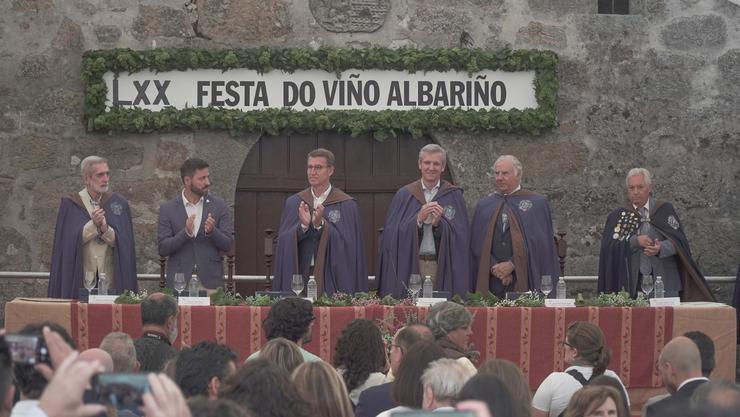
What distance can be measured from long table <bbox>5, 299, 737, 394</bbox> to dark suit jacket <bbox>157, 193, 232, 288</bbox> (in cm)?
140

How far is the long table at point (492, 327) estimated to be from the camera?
381 inches

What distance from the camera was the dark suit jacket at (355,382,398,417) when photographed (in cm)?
653

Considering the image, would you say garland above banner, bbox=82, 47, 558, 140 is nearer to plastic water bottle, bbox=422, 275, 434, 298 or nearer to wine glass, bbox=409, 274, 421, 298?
wine glass, bbox=409, 274, 421, 298

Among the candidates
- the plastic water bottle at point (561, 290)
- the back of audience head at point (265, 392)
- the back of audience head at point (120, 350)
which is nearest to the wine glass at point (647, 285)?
the plastic water bottle at point (561, 290)

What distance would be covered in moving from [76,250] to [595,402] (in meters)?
5.83

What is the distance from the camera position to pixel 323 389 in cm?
586

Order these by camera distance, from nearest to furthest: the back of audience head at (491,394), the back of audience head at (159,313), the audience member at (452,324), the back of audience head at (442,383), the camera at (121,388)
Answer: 1. the camera at (121,388)
2. the back of audience head at (491,394)
3. the back of audience head at (442,383)
4. the back of audience head at (159,313)
5. the audience member at (452,324)

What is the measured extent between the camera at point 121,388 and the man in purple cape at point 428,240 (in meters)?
7.26

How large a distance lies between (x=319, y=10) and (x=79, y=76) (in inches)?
82.6

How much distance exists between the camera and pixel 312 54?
1287 centimetres

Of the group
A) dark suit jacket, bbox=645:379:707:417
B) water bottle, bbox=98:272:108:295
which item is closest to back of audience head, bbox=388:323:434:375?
dark suit jacket, bbox=645:379:707:417

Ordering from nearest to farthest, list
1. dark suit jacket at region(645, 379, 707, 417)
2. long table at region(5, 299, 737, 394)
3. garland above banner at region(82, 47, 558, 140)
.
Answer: dark suit jacket at region(645, 379, 707, 417), long table at region(5, 299, 737, 394), garland above banner at region(82, 47, 558, 140)

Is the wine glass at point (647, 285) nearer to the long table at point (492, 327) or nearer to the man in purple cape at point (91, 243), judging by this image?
the long table at point (492, 327)

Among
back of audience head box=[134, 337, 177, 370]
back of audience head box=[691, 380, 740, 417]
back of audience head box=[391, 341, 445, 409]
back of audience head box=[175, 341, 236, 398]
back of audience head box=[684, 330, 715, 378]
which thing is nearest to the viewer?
back of audience head box=[691, 380, 740, 417]
